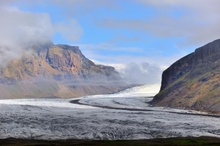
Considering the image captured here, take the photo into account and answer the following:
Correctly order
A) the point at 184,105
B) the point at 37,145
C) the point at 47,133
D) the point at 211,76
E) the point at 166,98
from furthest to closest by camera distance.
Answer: the point at 166,98 → the point at 211,76 → the point at 184,105 → the point at 47,133 → the point at 37,145

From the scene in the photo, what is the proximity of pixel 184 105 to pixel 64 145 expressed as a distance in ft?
353

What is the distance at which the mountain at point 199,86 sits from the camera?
141000 millimetres

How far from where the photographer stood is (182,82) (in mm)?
183500

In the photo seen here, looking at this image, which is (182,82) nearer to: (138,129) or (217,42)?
(217,42)

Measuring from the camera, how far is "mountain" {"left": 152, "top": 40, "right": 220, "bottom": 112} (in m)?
141

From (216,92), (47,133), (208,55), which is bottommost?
(47,133)

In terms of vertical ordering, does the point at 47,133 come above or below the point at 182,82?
below

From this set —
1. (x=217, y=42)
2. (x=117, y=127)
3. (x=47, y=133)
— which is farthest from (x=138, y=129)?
(x=217, y=42)

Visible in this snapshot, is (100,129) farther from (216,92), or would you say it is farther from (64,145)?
(216,92)

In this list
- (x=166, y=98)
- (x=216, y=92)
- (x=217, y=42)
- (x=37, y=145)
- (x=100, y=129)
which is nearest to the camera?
(x=37, y=145)

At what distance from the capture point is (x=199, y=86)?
6294 inches

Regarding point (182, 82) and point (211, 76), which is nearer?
point (211, 76)

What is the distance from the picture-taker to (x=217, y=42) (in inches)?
7520

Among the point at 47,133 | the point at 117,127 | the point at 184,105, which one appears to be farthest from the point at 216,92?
the point at 47,133
